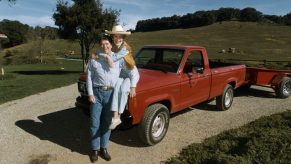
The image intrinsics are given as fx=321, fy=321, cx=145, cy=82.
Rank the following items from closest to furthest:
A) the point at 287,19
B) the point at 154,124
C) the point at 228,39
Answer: the point at 154,124, the point at 228,39, the point at 287,19

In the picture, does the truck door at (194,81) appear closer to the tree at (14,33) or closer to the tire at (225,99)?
the tire at (225,99)

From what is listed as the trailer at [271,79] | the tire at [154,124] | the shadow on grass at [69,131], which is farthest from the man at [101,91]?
the trailer at [271,79]

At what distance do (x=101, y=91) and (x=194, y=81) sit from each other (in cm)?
262

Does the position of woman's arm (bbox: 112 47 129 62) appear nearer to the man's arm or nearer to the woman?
the woman

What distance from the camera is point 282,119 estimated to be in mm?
7766

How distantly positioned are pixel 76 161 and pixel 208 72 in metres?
3.90

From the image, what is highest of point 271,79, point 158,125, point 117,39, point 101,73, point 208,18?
point 208,18

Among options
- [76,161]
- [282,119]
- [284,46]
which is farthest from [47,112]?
[284,46]

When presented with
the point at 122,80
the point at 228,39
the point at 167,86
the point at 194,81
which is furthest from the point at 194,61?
the point at 228,39

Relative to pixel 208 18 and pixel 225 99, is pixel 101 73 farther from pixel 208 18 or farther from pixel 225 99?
pixel 208 18

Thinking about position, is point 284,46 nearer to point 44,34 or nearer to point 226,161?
A: point 44,34

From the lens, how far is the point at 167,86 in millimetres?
6328

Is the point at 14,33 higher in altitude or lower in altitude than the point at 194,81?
higher

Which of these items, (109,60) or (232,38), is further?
(232,38)
